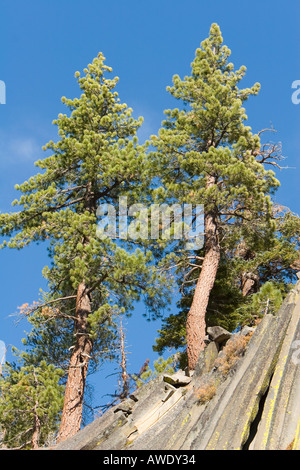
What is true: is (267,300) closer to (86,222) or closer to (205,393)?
(205,393)

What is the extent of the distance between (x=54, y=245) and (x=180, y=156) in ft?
17.6

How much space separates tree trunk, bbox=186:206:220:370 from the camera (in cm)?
1748

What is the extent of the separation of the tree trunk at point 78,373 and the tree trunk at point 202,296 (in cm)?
322

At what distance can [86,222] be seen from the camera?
19.8m

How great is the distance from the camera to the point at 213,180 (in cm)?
2103

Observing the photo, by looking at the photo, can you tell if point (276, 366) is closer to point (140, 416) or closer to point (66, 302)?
point (140, 416)

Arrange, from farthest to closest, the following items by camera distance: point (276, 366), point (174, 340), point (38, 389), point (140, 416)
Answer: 1. point (174, 340)
2. point (38, 389)
3. point (140, 416)
4. point (276, 366)

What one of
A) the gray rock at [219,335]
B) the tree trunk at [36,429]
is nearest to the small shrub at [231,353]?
the gray rock at [219,335]

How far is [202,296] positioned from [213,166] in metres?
4.30

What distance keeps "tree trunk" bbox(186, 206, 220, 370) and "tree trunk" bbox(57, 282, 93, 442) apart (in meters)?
3.22

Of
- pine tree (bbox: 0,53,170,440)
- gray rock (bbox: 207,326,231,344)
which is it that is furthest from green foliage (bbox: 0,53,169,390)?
gray rock (bbox: 207,326,231,344)

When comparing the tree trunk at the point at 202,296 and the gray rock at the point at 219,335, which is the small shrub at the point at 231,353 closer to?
the gray rock at the point at 219,335

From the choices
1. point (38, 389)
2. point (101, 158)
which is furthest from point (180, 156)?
point (38, 389)

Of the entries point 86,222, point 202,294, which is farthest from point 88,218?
point 202,294
